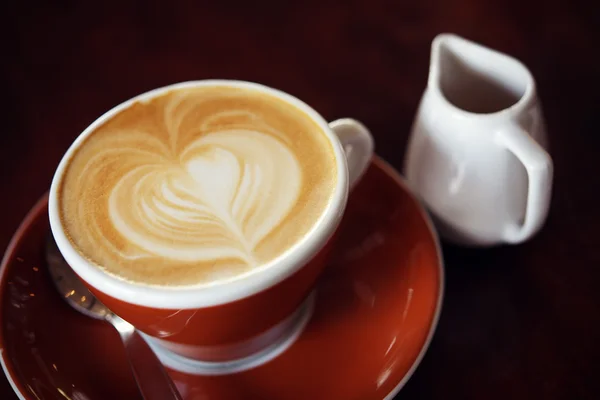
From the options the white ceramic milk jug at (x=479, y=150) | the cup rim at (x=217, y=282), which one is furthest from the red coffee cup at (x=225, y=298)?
the white ceramic milk jug at (x=479, y=150)

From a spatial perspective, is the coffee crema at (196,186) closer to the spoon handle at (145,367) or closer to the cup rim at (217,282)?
the cup rim at (217,282)

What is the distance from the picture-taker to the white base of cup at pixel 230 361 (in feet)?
2.13

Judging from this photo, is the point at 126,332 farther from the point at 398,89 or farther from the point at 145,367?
the point at 398,89

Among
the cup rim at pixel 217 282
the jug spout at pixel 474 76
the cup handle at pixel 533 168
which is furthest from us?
the jug spout at pixel 474 76

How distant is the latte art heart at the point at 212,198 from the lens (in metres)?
0.58

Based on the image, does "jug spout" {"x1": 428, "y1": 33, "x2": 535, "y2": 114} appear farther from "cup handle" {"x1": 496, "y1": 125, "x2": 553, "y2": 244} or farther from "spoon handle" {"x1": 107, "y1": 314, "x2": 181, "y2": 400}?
"spoon handle" {"x1": 107, "y1": 314, "x2": 181, "y2": 400}

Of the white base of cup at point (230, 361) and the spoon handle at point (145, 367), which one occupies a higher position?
the spoon handle at point (145, 367)

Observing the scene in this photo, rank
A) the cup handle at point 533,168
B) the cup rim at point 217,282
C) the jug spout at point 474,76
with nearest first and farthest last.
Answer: the cup rim at point 217,282 → the cup handle at point 533,168 → the jug spout at point 474,76

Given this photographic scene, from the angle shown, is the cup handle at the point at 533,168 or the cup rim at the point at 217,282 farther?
the cup handle at the point at 533,168

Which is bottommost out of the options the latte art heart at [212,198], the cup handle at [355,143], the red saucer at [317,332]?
the red saucer at [317,332]

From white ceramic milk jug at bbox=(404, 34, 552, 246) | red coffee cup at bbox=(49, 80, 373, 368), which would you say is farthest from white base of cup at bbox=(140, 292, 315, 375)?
white ceramic milk jug at bbox=(404, 34, 552, 246)

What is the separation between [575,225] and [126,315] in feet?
1.94

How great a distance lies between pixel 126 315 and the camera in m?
0.56

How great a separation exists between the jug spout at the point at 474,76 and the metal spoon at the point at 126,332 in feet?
1.54
